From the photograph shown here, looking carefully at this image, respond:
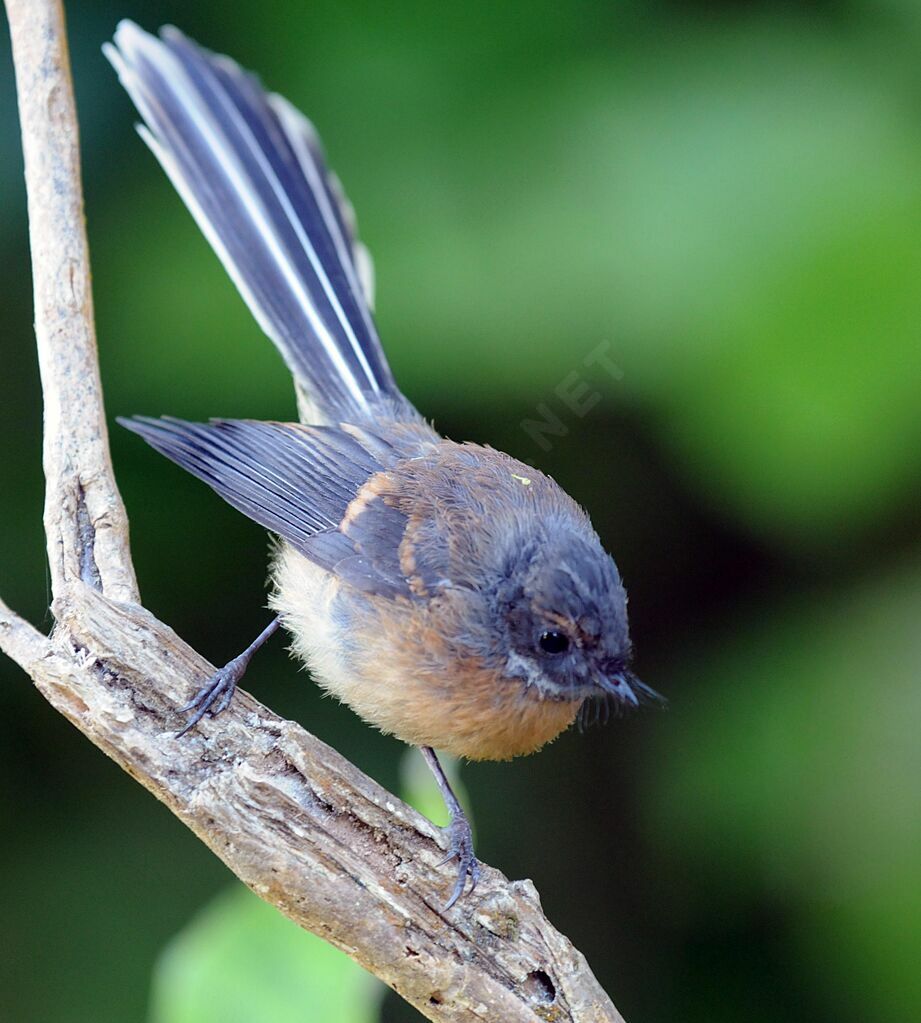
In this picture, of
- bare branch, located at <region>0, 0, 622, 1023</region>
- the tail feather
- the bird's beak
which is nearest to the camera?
bare branch, located at <region>0, 0, 622, 1023</region>

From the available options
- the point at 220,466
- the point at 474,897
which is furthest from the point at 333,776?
the point at 220,466

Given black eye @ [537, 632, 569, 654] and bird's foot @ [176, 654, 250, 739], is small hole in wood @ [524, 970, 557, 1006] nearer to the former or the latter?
black eye @ [537, 632, 569, 654]

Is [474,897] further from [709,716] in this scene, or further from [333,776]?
[709,716]

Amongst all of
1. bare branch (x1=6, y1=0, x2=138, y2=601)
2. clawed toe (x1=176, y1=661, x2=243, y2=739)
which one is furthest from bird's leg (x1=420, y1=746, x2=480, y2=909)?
bare branch (x1=6, y1=0, x2=138, y2=601)

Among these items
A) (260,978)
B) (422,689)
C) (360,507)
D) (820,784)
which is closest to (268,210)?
(360,507)

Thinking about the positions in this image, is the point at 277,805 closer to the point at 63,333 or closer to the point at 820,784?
the point at 63,333

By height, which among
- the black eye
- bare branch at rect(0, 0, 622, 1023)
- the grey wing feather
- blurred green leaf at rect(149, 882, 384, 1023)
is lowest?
blurred green leaf at rect(149, 882, 384, 1023)
